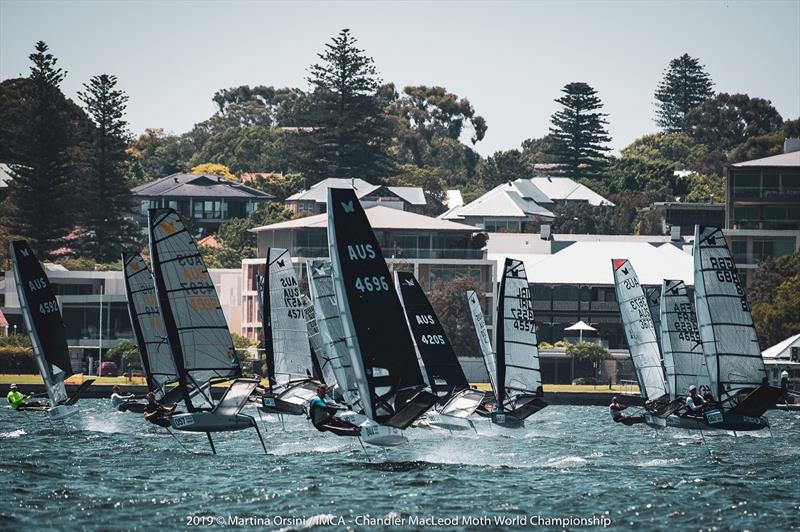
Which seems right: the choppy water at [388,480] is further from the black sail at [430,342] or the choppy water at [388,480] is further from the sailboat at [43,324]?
the black sail at [430,342]

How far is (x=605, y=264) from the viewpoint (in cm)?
9612

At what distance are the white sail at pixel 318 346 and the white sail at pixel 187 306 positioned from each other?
11.7 metres

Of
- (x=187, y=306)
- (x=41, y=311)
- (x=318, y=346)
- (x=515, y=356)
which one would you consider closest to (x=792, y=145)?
(x=318, y=346)

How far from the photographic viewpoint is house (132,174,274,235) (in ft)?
418

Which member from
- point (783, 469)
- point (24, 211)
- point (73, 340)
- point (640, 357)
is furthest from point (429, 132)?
point (783, 469)

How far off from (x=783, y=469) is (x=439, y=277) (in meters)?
55.0

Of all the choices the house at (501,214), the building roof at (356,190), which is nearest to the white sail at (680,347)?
the building roof at (356,190)

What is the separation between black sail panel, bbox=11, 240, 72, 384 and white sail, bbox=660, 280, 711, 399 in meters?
17.9

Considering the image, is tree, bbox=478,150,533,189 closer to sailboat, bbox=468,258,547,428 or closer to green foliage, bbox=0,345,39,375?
green foliage, bbox=0,345,39,375

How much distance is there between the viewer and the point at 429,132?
187250 mm

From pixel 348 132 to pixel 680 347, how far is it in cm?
8777

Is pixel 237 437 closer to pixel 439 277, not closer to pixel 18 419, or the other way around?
pixel 18 419

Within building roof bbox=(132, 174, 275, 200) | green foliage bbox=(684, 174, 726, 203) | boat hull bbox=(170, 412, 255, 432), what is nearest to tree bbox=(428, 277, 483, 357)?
building roof bbox=(132, 174, 275, 200)

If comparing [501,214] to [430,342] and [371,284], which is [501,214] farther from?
[371,284]
